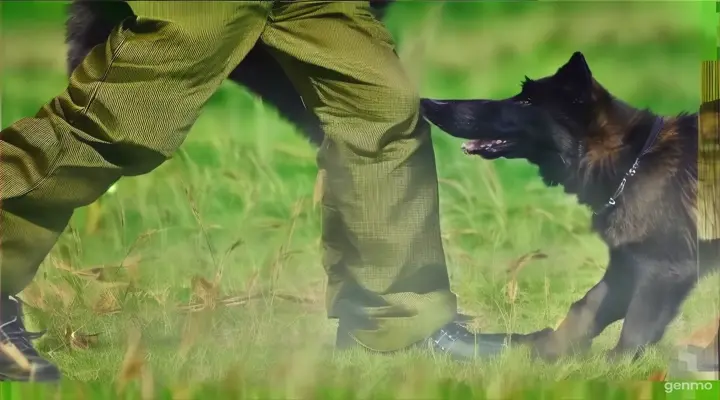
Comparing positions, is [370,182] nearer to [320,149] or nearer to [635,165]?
[320,149]

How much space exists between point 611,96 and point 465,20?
26cm

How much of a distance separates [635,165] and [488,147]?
24 cm

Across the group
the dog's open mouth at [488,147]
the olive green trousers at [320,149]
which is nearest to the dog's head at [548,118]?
the dog's open mouth at [488,147]

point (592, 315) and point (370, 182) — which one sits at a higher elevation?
point (370, 182)

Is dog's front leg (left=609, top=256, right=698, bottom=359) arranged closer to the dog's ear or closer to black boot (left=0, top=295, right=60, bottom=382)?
the dog's ear

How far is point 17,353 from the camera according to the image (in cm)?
105

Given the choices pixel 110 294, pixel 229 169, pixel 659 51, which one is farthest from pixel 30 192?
pixel 659 51

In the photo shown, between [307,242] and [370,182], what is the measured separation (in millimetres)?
140

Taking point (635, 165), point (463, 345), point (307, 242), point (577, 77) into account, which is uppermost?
point (577, 77)

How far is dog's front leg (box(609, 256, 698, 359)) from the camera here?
1.03 meters

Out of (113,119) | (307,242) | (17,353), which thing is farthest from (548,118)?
(17,353)

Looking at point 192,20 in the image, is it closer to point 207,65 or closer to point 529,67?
point 207,65

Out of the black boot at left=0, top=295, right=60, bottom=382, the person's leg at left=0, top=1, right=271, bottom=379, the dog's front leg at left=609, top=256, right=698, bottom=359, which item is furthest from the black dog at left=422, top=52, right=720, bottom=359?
the black boot at left=0, top=295, right=60, bottom=382

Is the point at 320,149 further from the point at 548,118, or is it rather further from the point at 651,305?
the point at 651,305
